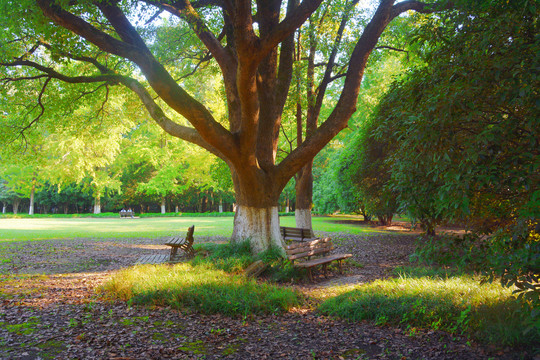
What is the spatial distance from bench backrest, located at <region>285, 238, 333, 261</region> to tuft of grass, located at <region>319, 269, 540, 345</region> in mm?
2449

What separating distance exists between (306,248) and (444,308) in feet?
15.5

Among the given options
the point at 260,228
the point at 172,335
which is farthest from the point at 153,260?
the point at 172,335

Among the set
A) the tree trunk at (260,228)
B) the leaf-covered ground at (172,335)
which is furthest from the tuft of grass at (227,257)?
the leaf-covered ground at (172,335)

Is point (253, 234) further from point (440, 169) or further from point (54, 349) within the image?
point (440, 169)

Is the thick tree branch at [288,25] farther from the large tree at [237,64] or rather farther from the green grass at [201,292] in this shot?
the green grass at [201,292]

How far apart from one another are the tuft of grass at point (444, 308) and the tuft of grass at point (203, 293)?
971 mm

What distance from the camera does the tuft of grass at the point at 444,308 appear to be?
442 centimetres

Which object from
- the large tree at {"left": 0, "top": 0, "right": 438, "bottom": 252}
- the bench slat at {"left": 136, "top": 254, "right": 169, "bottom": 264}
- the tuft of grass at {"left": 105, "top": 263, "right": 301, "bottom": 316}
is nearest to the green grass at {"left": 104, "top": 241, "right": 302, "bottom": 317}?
the tuft of grass at {"left": 105, "top": 263, "right": 301, "bottom": 316}

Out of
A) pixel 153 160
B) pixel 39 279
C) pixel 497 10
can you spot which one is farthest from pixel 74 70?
pixel 153 160

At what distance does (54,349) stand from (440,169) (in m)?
4.71

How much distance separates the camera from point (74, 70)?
569 inches

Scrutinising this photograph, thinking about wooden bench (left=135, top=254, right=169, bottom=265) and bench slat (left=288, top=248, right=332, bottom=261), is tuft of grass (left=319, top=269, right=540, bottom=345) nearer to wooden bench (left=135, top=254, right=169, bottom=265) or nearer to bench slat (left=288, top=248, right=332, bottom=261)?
bench slat (left=288, top=248, right=332, bottom=261)

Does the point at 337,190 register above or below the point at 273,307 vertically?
above

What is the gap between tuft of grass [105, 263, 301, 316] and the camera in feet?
20.1
